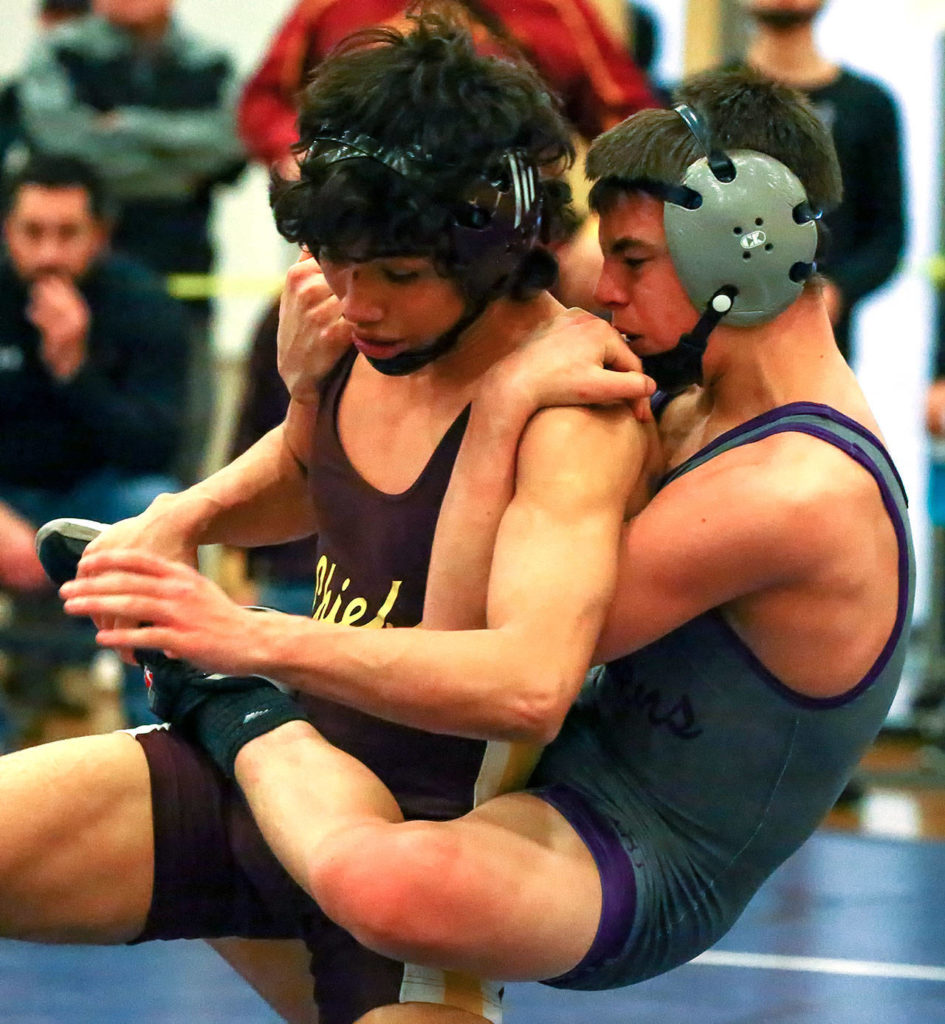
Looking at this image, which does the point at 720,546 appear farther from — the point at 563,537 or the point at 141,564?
the point at 141,564

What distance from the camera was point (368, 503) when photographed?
2.74 metres

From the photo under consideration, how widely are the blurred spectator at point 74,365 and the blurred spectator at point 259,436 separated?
0.30 m

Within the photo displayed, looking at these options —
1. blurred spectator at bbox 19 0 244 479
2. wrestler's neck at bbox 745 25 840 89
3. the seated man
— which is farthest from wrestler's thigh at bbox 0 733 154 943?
wrestler's neck at bbox 745 25 840 89

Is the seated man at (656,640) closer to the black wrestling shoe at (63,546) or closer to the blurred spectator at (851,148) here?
the black wrestling shoe at (63,546)

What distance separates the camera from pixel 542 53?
4.49 m

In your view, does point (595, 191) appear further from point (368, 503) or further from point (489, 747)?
point (489, 747)

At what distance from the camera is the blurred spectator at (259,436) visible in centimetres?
539

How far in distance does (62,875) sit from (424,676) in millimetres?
613

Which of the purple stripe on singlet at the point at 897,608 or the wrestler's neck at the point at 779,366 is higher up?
the wrestler's neck at the point at 779,366

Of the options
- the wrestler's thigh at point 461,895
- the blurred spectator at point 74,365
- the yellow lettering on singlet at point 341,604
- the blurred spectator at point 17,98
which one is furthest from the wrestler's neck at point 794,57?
the wrestler's thigh at point 461,895

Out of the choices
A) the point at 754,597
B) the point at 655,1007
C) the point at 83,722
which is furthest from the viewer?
the point at 83,722

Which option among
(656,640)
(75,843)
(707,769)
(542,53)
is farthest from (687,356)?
(542,53)

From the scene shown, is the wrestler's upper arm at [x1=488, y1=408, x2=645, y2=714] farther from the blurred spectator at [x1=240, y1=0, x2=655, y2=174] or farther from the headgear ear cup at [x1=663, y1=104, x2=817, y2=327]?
the blurred spectator at [x1=240, y1=0, x2=655, y2=174]

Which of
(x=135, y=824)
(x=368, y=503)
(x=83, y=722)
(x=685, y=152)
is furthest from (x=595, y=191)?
(x=83, y=722)
